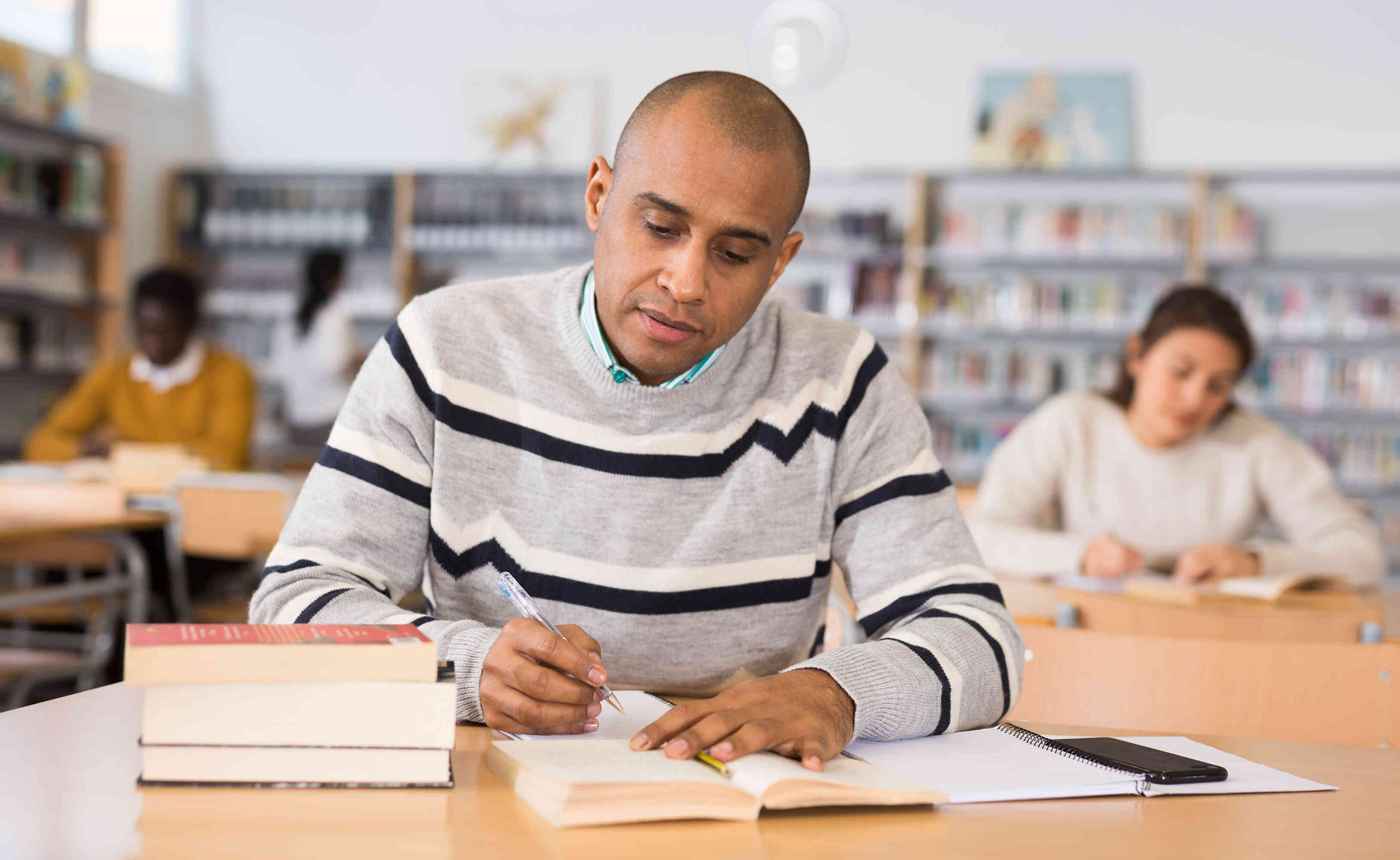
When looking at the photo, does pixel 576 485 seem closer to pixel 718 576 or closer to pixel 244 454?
pixel 718 576

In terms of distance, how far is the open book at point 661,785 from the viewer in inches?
30.3

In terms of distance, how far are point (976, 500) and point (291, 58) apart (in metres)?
5.22

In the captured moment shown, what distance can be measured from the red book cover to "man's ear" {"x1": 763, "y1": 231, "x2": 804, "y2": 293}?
569mm

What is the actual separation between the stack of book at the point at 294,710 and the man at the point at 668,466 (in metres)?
0.22

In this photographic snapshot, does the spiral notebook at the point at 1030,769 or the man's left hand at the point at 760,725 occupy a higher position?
the man's left hand at the point at 760,725

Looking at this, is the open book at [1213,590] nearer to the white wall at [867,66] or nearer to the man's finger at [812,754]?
the man's finger at [812,754]

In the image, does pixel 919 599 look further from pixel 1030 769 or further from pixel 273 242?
pixel 273 242

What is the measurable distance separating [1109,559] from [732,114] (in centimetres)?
138

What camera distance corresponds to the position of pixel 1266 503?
107 inches

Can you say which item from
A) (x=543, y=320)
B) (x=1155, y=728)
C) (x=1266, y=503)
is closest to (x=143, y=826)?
(x=543, y=320)

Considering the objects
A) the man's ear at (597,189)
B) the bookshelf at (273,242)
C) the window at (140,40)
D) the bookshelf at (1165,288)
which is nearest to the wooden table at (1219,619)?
the man's ear at (597,189)

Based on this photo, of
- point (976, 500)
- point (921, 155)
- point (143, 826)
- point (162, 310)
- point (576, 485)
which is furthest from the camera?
point (921, 155)

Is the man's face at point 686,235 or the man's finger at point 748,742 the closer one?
the man's finger at point 748,742

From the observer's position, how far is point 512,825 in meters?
0.77
